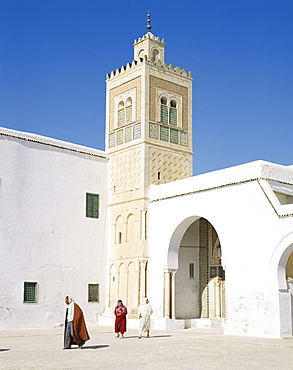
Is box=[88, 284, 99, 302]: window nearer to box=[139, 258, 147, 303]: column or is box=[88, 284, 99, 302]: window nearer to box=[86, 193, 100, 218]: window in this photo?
box=[139, 258, 147, 303]: column

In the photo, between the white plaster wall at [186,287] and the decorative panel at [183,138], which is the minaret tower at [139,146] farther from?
the white plaster wall at [186,287]

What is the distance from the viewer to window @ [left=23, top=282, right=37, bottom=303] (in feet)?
53.5

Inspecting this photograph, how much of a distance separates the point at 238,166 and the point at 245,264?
2.82 m

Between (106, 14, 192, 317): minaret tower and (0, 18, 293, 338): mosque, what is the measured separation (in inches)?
1.8

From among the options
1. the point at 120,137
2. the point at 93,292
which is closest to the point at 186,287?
the point at 93,292

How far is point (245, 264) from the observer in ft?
47.0

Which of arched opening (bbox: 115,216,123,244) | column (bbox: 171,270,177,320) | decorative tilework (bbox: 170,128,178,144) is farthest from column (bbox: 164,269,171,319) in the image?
decorative tilework (bbox: 170,128,178,144)

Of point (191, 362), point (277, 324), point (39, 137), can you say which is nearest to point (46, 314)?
point (39, 137)

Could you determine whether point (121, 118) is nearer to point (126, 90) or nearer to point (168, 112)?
point (126, 90)

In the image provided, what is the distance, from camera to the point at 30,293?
53.9ft

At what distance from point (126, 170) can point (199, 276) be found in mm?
4486

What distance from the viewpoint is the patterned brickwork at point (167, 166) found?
59.3 ft

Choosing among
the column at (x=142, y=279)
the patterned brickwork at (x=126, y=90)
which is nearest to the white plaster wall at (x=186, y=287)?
the column at (x=142, y=279)

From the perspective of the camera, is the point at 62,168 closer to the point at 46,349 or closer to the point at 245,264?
the point at 245,264
